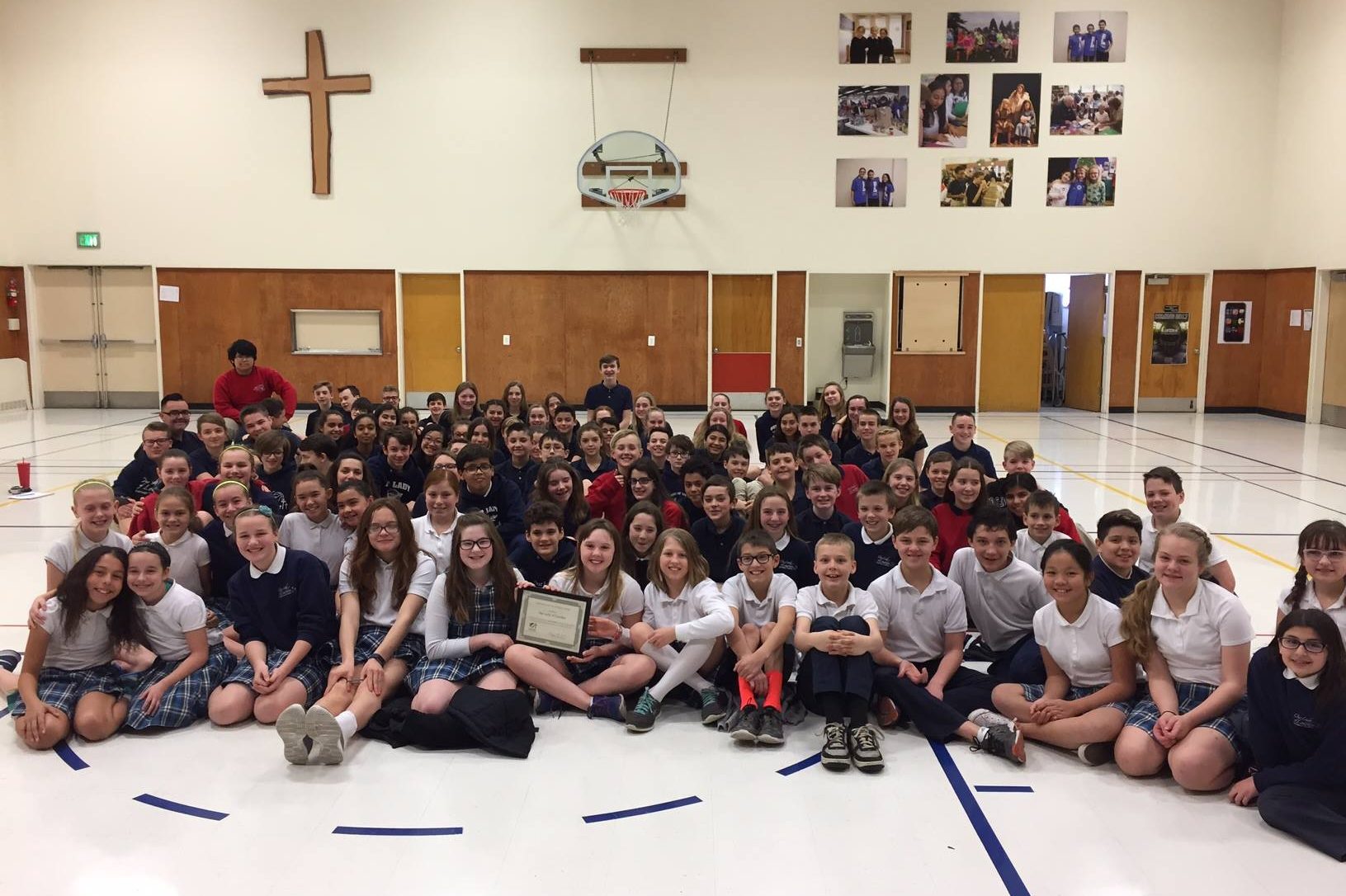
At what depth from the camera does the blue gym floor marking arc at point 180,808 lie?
Result: 4.16 meters

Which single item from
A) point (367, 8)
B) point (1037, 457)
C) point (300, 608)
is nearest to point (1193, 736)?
point (300, 608)

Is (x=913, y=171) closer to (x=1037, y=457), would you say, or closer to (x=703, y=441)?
(x=1037, y=457)

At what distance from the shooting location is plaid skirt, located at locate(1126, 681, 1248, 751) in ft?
14.3

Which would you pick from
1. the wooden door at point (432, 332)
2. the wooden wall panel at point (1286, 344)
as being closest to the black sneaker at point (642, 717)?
the wooden door at point (432, 332)

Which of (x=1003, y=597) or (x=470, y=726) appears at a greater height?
(x=1003, y=597)

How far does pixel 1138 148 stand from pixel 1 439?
19.7m

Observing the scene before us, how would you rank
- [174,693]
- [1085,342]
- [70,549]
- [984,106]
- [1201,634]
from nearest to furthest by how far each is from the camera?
[1201,634] < [174,693] < [70,549] < [984,106] < [1085,342]

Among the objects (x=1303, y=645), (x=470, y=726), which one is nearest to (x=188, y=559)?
(x=470, y=726)

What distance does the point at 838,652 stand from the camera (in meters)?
4.93

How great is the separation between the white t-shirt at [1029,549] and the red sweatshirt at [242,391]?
8.12m

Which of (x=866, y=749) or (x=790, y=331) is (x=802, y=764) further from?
(x=790, y=331)

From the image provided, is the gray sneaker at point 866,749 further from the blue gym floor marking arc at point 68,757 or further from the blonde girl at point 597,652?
the blue gym floor marking arc at point 68,757

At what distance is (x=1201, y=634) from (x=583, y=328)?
15.6 m

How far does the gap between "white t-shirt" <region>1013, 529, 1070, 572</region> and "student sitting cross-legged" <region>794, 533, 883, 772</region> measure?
132 centimetres
